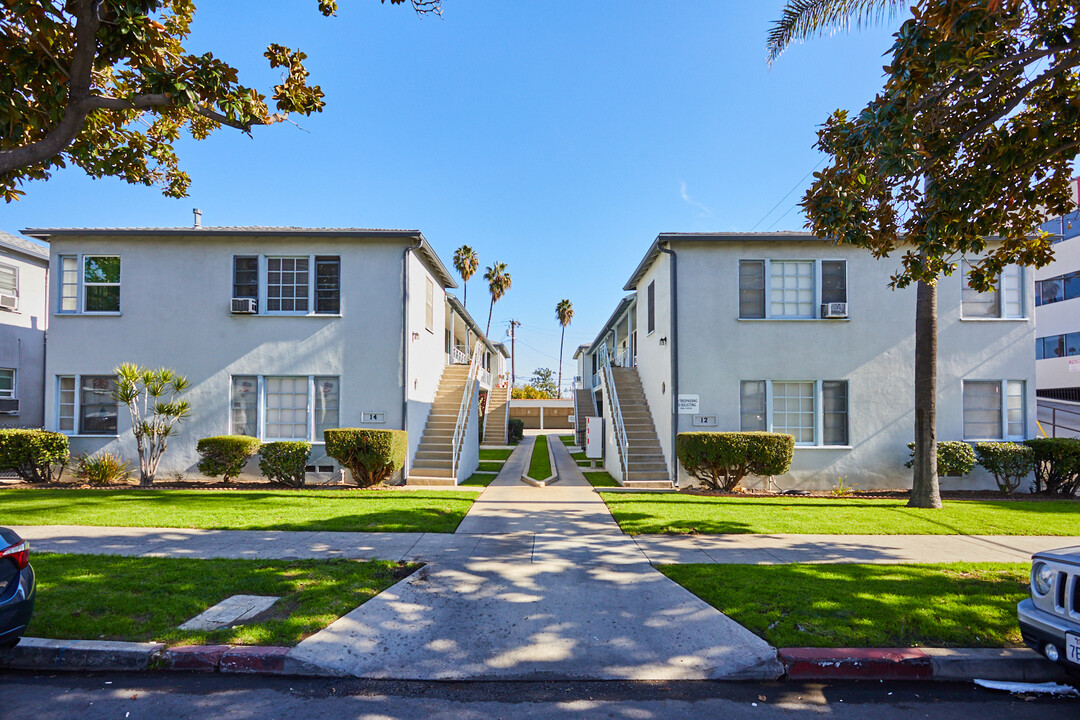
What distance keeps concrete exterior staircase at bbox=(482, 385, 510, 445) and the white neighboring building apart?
17.1 meters

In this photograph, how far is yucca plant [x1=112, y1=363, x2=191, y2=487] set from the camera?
1335cm

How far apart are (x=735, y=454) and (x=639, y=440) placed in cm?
319

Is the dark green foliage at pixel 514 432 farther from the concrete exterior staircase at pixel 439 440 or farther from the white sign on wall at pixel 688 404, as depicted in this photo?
the white sign on wall at pixel 688 404

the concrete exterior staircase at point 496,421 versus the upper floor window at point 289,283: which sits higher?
the upper floor window at point 289,283

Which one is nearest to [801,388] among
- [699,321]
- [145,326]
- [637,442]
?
[699,321]

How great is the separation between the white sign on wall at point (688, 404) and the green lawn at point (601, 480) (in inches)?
96.6

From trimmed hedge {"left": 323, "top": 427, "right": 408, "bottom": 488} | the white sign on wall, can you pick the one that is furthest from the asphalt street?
the white sign on wall

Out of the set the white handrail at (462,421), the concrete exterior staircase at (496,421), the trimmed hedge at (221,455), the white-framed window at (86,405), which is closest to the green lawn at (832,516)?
the white handrail at (462,421)

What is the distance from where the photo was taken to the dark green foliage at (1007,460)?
44.0ft

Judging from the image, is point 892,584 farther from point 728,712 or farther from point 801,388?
point 801,388

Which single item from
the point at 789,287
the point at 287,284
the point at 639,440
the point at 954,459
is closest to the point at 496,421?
the point at 639,440

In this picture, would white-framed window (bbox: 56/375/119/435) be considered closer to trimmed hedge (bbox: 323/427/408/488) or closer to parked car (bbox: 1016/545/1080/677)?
trimmed hedge (bbox: 323/427/408/488)

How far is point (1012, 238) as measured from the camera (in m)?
Result: 8.30

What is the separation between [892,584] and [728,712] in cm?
332
